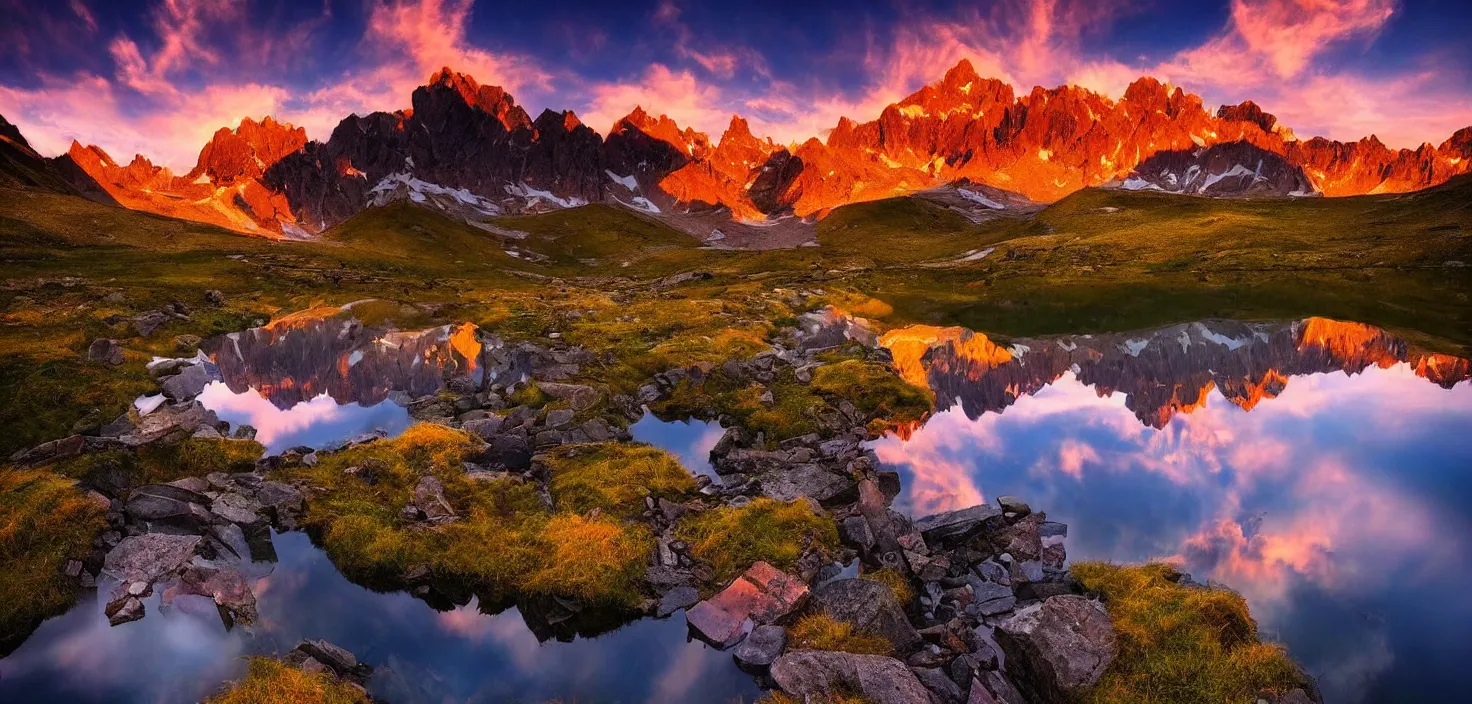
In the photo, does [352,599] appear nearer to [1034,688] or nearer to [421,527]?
[421,527]

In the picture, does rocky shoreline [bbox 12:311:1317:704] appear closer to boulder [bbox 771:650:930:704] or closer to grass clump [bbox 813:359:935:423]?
boulder [bbox 771:650:930:704]

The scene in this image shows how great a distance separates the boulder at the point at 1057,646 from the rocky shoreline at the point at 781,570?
28 millimetres

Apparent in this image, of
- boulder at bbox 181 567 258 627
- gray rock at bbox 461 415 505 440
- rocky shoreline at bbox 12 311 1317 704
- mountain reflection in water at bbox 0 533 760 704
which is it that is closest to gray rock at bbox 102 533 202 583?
rocky shoreline at bbox 12 311 1317 704

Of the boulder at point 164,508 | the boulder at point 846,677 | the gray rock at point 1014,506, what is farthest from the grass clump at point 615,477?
the gray rock at point 1014,506

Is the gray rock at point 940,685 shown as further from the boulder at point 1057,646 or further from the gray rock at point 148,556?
the gray rock at point 148,556

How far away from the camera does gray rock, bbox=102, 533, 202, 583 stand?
15.6 m

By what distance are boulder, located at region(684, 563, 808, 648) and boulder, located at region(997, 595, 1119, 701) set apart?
4501mm

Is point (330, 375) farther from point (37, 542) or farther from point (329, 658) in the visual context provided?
point (329, 658)

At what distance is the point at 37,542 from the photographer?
1641 centimetres

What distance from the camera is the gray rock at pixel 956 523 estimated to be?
18.3 m

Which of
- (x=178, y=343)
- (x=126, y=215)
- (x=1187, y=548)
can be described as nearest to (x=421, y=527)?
(x=1187, y=548)

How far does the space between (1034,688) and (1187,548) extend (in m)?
7.85

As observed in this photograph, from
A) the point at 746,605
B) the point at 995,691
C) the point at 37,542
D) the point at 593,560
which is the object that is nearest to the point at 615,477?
the point at 593,560

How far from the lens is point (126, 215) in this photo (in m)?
170
